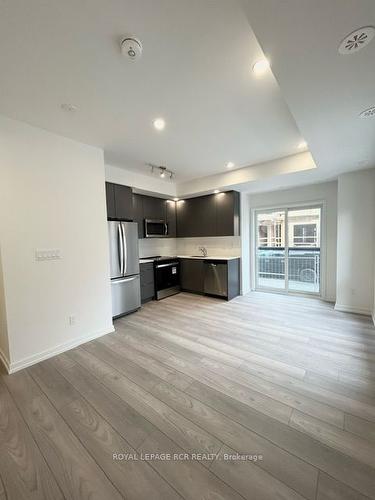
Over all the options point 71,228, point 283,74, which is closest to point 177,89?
Answer: point 283,74

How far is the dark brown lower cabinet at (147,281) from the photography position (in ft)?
14.7

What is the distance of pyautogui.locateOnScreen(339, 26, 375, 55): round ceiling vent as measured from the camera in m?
1.09

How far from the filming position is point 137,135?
2727 millimetres

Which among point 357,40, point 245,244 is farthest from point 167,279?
point 357,40

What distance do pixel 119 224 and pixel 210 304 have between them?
8.09ft

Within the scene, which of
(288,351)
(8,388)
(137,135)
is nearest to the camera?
(8,388)

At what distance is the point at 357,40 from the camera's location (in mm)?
1154

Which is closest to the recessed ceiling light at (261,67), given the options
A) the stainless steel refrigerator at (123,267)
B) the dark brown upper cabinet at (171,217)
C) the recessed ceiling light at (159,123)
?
the recessed ceiling light at (159,123)

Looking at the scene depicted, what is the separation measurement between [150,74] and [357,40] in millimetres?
1396

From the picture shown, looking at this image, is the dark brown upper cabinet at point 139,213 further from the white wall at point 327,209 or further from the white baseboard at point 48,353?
the white wall at point 327,209

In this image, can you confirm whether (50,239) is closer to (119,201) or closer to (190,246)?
(119,201)

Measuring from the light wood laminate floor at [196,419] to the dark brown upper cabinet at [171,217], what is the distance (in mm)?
3076

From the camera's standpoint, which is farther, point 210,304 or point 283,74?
point 210,304

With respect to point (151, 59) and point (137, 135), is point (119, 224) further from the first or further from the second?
point (151, 59)
